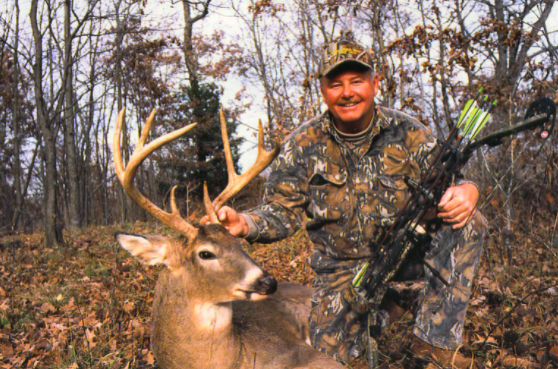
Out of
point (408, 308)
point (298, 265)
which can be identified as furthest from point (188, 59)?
point (408, 308)

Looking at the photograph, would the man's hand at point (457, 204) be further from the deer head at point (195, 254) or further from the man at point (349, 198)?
the deer head at point (195, 254)

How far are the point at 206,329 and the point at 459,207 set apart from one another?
180cm

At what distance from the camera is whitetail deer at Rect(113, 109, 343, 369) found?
2787mm

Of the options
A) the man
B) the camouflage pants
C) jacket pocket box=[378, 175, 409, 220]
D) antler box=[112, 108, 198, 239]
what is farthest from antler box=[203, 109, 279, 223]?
the camouflage pants

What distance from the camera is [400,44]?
775 centimetres

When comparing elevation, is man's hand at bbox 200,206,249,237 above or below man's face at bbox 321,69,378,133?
below

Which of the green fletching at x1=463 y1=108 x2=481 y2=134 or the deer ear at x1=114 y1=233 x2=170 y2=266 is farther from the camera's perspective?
the deer ear at x1=114 y1=233 x2=170 y2=266

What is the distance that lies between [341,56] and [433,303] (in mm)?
2011

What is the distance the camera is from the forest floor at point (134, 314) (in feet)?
10.2

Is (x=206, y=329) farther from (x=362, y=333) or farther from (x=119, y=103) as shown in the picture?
(x=119, y=103)

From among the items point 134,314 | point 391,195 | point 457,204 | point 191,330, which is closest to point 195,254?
point 191,330

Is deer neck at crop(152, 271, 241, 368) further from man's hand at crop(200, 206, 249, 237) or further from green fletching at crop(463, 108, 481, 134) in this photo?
green fletching at crop(463, 108, 481, 134)

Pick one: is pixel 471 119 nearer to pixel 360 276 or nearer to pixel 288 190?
pixel 360 276

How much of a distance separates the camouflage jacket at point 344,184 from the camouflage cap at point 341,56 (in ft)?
1.37
